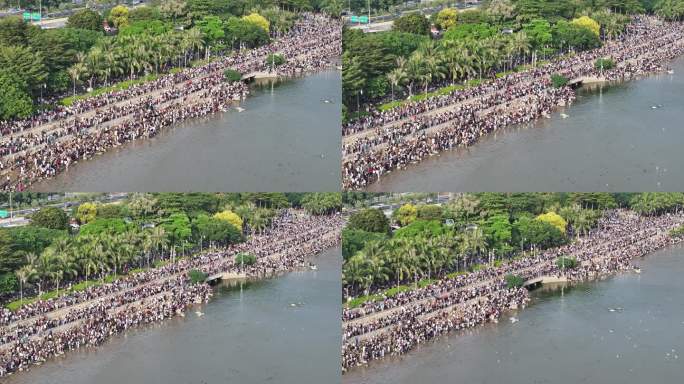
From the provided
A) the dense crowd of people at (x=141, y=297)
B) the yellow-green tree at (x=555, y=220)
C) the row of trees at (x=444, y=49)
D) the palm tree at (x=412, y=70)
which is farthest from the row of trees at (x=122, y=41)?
the yellow-green tree at (x=555, y=220)

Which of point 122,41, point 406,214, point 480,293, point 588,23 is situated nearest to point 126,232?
point 122,41

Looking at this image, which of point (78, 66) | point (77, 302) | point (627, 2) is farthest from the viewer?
point (627, 2)

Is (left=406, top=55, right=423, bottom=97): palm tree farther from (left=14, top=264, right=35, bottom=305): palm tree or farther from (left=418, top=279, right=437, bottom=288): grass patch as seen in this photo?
(left=14, top=264, right=35, bottom=305): palm tree

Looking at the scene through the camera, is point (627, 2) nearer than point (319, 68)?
No

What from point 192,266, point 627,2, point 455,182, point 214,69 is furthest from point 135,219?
point 627,2

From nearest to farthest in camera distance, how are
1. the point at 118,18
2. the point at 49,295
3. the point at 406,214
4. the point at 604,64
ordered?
the point at 49,295, the point at 406,214, the point at 118,18, the point at 604,64

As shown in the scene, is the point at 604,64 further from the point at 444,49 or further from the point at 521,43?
the point at 444,49

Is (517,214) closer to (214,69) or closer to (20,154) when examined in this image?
(214,69)
